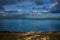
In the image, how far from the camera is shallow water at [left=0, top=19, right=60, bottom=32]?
3.09m

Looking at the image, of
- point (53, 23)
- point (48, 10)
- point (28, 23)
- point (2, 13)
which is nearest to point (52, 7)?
point (48, 10)

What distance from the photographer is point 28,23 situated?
3084mm

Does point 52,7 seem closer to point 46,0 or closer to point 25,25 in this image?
point 46,0

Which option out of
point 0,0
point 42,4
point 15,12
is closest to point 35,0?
point 42,4

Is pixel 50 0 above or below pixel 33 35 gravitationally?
above

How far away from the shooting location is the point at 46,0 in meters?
3.10

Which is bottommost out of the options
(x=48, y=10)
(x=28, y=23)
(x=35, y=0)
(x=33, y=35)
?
(x=33, y=35)

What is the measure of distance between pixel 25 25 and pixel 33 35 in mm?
233

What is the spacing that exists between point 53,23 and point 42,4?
0.40 metres

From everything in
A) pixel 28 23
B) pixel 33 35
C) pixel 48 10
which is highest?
pixel 48 10

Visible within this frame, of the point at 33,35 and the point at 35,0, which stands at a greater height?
the point at 35,0

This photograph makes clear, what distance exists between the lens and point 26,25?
10.1 ft

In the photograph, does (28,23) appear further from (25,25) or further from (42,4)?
(42,4)

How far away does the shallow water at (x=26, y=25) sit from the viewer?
10.1 feet
